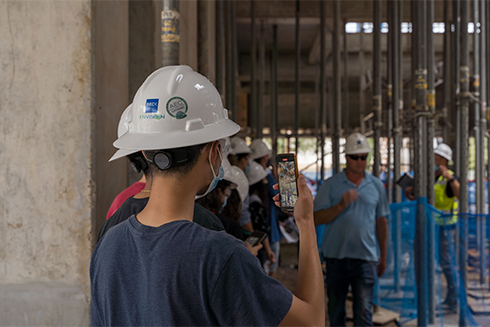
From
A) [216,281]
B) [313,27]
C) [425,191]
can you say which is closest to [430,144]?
[425,191]

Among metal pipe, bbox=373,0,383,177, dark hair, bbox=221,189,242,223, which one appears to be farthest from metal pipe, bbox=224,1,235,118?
dark hair, bbox=221,189,242,223

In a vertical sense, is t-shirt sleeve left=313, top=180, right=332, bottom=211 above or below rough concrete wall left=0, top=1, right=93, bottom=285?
below

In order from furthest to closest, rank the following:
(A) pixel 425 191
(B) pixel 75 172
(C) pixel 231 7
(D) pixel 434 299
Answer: (C) pixel 231 7, (D) pixel 434 299, (A) pixel 425 191, (B) pixel 75 172

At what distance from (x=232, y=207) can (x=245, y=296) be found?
2.64 meters

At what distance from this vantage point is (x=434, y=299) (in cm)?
572

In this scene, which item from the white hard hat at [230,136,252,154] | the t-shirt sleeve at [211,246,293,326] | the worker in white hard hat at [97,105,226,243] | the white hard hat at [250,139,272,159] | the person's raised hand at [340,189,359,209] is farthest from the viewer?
the white hard hat at [250,139,272,159]

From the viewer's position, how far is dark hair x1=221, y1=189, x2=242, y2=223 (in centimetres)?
389

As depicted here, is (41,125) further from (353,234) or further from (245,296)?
(353,234)

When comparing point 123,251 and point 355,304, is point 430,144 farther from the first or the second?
point 123,251

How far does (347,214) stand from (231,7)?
25.1 feet

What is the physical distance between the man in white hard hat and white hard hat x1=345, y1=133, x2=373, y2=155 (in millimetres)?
55

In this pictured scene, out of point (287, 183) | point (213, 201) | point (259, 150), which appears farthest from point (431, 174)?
point (287, 183)

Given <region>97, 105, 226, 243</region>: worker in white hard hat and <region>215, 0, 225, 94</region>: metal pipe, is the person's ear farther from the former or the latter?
<region>215, 0, 225, 94</region>: metal pipe

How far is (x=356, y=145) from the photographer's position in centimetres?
545
